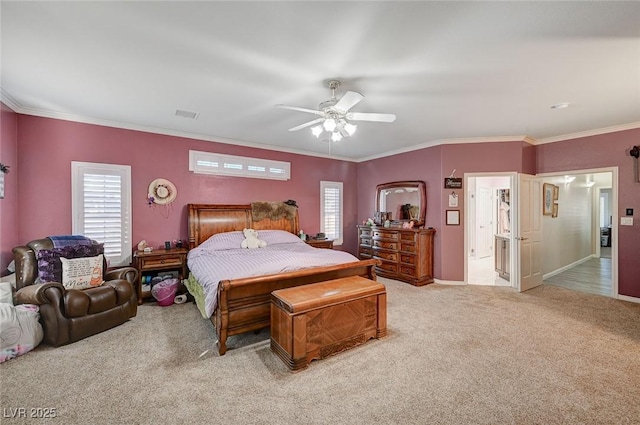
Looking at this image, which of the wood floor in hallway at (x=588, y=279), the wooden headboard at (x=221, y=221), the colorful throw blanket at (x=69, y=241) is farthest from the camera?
the wood floor in hallway at (x=588, y=279)

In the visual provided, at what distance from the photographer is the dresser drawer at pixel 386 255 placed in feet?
17.8

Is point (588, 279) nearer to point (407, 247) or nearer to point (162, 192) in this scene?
point (407, 247)

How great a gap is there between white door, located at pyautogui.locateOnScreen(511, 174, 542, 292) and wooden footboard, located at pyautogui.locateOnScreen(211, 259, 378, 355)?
12.2ft

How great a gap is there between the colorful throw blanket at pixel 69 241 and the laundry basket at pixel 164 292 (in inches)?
40.1

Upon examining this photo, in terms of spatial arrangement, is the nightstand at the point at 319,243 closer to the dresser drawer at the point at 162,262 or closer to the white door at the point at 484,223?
the dresser drawer at the point at 162,262

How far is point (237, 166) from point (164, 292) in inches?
99.4

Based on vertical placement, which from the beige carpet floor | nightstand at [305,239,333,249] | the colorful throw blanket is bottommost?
the beige carpet floor

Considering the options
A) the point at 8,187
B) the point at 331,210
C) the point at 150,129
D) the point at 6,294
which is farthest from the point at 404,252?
the point at 8,187

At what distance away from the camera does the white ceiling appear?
1.80m

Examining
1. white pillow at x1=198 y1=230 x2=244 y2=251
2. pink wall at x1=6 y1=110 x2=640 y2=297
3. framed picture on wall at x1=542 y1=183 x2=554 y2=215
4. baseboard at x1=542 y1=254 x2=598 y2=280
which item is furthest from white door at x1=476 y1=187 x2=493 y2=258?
white pillow at x1=198 y1=230 x2=244 y2=251

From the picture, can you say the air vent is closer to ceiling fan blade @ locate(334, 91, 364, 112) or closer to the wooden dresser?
ceiling fan blade @ locate(334, 91, 364, 112)

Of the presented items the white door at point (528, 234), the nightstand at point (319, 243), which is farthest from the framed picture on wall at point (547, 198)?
the nightstand at point (319, 243)

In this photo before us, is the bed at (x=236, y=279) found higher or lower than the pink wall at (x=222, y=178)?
lower

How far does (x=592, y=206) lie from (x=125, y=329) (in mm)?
11155
